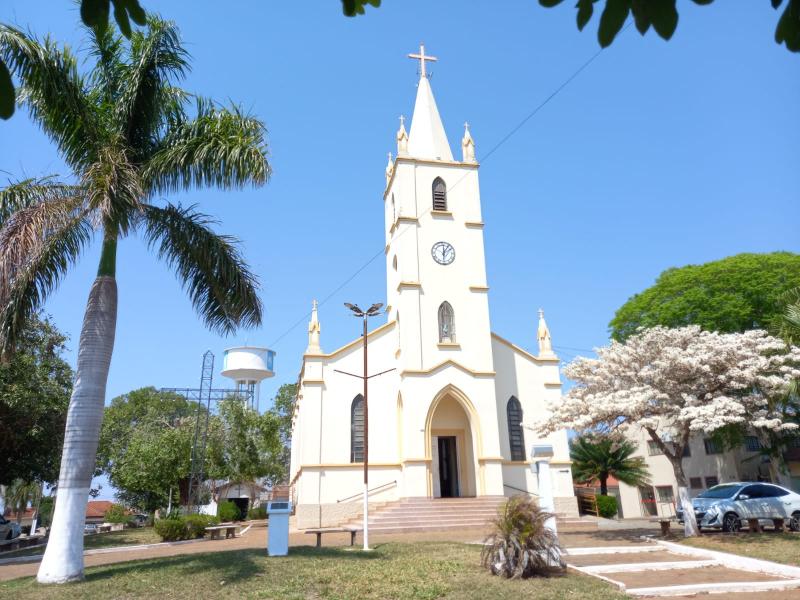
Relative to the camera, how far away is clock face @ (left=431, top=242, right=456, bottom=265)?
90.3 feet

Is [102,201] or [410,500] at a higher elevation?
[102,201]

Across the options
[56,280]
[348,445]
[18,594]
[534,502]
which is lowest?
[18,594]

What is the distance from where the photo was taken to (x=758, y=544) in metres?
14.2

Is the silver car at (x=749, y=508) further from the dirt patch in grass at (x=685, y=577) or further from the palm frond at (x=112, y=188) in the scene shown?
the palm frond at (x=112, y=188)

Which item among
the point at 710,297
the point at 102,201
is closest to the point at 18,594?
the point at 102,201

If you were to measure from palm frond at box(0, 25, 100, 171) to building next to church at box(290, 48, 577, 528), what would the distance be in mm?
15091

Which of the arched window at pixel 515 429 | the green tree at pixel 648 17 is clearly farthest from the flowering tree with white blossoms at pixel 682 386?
the green tree at pixel 648 17

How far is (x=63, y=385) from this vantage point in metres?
22.6

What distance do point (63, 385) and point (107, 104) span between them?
1401 cm

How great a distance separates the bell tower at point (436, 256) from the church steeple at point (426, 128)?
6 centimetres

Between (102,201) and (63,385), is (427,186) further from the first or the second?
(102,201)

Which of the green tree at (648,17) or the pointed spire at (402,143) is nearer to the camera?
the green tree at (648,17)

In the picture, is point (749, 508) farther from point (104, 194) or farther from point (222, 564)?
point (104, 194)

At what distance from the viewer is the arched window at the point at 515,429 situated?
85.8ft
